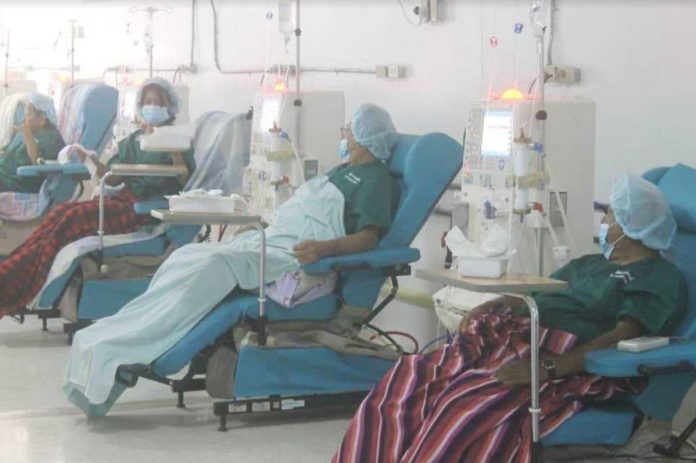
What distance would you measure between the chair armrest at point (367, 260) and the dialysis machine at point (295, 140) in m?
1.36

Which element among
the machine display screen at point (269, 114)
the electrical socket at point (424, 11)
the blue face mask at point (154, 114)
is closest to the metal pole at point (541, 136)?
the electrical socket at point (424, 11)

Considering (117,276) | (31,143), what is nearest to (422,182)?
(117,276)

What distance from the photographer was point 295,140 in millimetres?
5625

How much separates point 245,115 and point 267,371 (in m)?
2.28

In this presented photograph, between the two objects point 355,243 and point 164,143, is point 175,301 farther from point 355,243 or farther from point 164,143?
point 164,143

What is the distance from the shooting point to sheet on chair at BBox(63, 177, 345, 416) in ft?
13.6

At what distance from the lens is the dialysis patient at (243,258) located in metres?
4.14

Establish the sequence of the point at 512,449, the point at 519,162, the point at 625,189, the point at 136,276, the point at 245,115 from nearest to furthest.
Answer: the point at 512,449
the point at 625,189
the point at 519,162
the point at 136,276
the point at 245,115

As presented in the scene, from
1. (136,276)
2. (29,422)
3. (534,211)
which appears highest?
(534,211)

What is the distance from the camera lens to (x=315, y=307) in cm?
437

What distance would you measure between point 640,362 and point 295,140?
9.20ft

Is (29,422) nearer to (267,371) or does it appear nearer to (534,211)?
(267,371)

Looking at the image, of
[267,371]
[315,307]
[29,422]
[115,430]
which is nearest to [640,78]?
[315,307]

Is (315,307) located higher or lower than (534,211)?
lower
